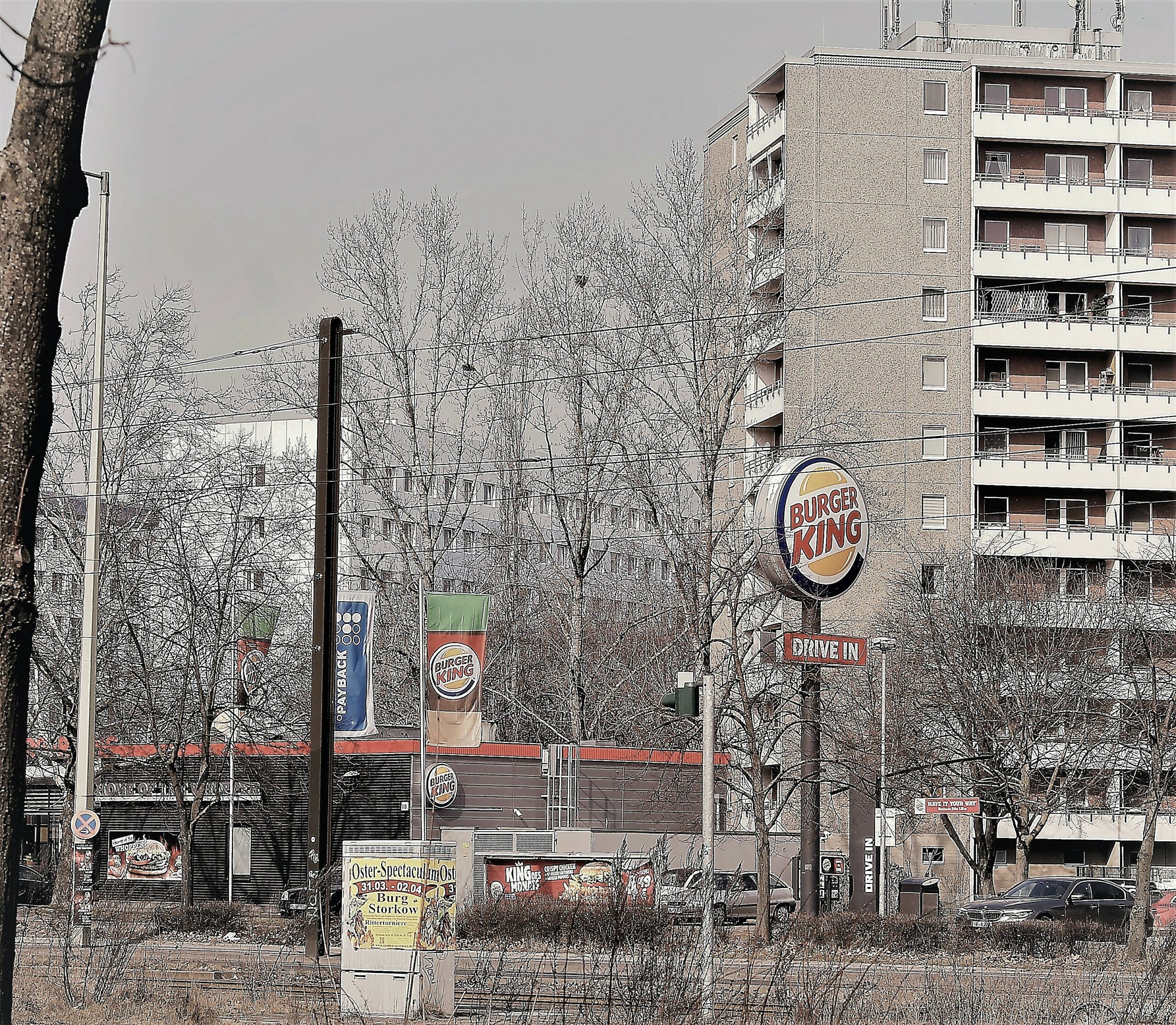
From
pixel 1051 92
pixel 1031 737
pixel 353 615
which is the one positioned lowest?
pixel 1031 737

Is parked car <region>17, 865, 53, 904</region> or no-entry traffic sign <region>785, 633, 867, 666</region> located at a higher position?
no-entry traffic sign <region>785, 633, 867, 666</region>

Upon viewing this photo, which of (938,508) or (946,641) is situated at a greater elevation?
(938,508)

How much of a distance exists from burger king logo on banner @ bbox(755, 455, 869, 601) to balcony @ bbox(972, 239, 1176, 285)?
1956 inches

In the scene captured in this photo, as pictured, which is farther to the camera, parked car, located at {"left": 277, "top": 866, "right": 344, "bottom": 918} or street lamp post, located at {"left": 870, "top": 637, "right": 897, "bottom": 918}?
street lamp post, located at {"left": 870, "top": 637, "right": 897, "bottom": 918}

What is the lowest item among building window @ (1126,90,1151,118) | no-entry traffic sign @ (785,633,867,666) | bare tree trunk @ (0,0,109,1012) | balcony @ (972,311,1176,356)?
no-entry traffic sign @ (785,633,867,666)

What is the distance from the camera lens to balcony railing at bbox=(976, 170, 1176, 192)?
73812 millimetres

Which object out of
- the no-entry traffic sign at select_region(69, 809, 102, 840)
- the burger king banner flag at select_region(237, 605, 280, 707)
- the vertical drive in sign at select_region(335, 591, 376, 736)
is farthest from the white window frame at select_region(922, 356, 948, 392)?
the no-entry traffic sign at select_region(69, 809, 102, 840)

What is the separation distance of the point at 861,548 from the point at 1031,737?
22.3 meters

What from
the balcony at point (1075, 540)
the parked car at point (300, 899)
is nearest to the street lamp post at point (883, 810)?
the parked car at point (300, 899)

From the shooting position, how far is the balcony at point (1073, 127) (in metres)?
74.1

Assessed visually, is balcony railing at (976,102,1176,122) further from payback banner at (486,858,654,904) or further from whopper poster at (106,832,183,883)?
whopper poster at (106,832,183,883)

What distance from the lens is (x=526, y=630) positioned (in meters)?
68.8

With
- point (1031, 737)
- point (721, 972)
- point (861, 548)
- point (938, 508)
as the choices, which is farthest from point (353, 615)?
point (938, 508)

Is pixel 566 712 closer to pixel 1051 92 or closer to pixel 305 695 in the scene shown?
pixel 305 695
